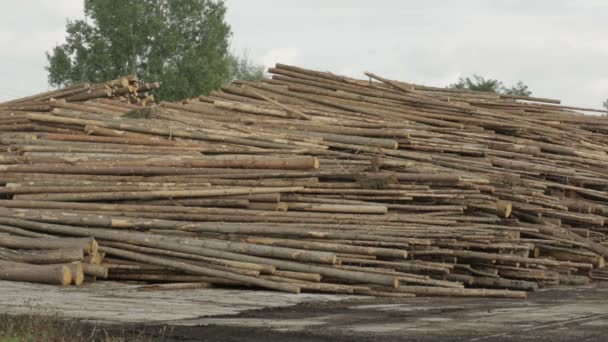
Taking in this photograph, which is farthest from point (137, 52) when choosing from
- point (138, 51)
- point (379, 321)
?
point (379, 321)

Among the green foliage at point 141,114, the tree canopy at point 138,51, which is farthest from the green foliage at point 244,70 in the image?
the green foliage at point 141,114

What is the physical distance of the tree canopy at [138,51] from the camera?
1745 inches

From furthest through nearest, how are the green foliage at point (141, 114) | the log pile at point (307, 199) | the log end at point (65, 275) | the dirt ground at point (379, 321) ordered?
1. the green foliage at point (141, 114)
2. the log pile at point (307, 199)
3. the log end at point (65, 275)
4. the dirt ground at point (379, 321)

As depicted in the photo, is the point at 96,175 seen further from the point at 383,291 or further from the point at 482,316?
the point at 482,316

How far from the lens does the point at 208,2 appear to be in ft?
158

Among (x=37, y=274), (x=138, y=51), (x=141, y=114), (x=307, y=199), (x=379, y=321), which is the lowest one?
(x=37, y=274)

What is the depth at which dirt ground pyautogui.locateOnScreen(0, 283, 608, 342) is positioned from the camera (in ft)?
25.0

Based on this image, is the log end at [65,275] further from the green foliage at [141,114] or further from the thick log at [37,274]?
the green foliage at [141,114]

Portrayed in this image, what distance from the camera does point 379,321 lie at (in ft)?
28.7

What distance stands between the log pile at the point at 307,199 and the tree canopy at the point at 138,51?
96.0 ft

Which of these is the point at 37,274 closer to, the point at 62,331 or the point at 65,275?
the point at 65,275

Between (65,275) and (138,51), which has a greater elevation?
(138,51)

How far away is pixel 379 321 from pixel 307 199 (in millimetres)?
3919

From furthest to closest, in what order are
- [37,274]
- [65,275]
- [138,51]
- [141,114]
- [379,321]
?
[138,51] < [141,114] < [37,274] < [65,275] < [379,321]
